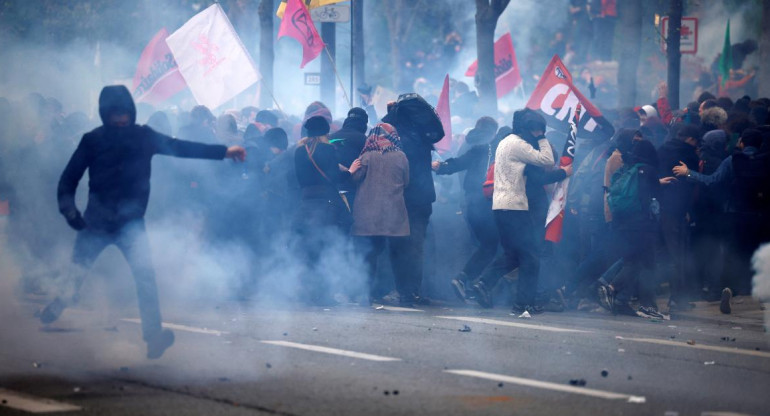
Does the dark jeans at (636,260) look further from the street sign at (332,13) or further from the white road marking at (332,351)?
the street sign at (332,13)

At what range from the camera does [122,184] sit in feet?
25.9

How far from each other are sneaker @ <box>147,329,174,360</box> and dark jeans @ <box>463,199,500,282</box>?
490cm

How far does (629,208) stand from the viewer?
11.1 metres

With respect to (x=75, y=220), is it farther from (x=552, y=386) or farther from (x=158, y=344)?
(x=552, y=386)

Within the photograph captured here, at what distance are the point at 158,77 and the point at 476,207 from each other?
324 inches

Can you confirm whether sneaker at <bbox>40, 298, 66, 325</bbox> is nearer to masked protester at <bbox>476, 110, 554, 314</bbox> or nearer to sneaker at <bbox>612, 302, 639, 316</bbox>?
masked protester at <bbox>476, 110, 554, 314</bbox>

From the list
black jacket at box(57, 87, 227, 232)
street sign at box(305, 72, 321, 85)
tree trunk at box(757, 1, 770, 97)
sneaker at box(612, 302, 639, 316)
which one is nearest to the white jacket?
sneaker at box(612, 302, 639, 316)

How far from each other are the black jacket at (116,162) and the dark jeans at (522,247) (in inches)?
149

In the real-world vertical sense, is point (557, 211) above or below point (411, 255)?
above

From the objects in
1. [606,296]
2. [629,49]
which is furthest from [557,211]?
[629,49]

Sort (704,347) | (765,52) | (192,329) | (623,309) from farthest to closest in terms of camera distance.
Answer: (765,52) < (623,309) < (192,329) < (704,347)

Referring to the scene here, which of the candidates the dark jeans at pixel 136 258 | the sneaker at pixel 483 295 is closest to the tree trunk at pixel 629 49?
the sneaker at pixel 483 295

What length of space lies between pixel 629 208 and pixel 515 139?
1.26 m

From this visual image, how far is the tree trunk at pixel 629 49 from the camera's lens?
21.8 metres
